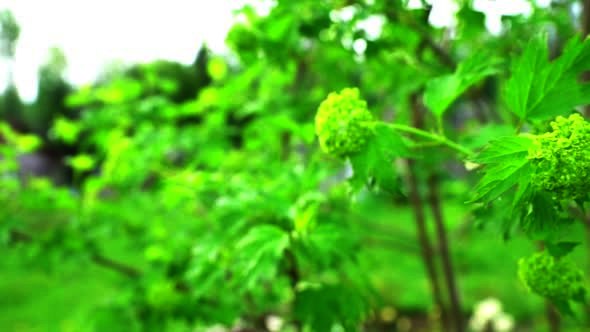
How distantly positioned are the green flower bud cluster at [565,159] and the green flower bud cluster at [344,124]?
25 cm

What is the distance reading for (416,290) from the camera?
5.00 metres

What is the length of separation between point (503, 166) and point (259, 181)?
101 centimetres

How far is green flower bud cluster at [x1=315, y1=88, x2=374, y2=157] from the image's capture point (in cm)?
78

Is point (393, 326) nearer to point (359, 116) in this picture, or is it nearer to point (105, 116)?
point (105, 116)

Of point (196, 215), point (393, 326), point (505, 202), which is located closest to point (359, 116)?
point (505, 202)

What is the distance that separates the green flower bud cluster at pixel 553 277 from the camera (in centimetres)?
80

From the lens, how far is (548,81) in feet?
2.42

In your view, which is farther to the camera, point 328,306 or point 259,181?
point 259,181

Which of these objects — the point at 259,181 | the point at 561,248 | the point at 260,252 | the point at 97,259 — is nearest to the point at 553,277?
the point at 561,248

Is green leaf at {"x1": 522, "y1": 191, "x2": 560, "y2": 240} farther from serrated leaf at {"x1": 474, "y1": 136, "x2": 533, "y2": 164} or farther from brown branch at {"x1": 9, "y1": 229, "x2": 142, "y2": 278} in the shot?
brown branch at {"x1": 9, "y1": 229, "x2": 142, "y2": 278}

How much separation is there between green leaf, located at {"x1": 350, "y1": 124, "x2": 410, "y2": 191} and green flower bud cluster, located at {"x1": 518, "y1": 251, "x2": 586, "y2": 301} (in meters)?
0.26

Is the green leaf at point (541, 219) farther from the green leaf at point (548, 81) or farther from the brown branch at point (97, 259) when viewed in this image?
the brown branch at point (97, 259)

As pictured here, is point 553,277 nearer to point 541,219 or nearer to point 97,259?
point 541,219

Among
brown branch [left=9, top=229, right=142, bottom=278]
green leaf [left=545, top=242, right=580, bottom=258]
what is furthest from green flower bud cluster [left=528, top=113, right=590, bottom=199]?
brown branch [left=9, top=229, right=142, bottom=278]
